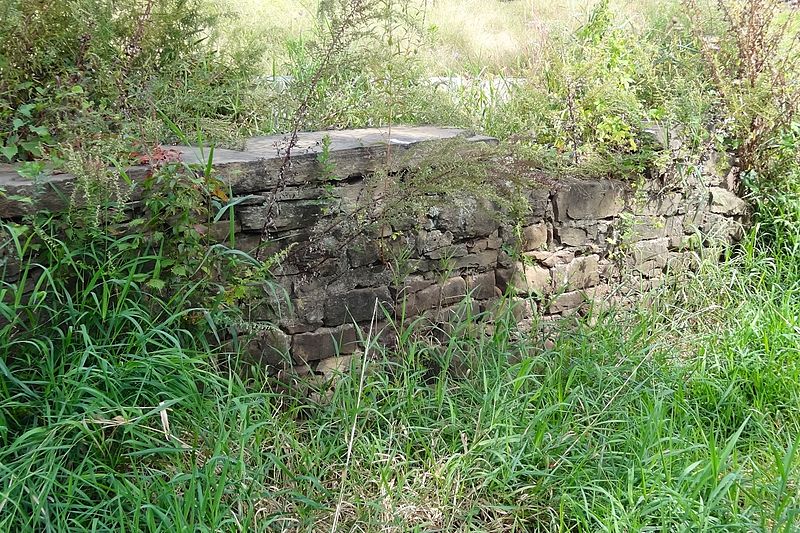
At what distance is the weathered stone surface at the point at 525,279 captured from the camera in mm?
4086

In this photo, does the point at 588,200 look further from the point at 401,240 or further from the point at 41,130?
the point at 41,130

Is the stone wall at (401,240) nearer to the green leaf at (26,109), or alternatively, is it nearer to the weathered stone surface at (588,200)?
the weathered stone surface at (588,200)

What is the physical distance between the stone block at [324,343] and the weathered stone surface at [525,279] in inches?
37.6

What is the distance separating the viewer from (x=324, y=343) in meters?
3.43

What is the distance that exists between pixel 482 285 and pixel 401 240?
59cm

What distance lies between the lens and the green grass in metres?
2.53

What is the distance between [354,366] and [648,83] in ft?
9.98

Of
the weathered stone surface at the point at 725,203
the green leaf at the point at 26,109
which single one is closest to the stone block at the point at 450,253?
the green leaf at the point at 26,109

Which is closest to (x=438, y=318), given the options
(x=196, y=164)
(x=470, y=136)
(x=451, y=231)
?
(x=451, y=231)

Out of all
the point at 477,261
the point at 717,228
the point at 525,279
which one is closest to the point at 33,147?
the point at 477,261

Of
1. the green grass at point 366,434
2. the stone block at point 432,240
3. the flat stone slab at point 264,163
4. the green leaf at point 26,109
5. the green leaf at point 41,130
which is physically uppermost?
the green leaf at point 26,109

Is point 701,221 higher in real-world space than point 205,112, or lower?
lower

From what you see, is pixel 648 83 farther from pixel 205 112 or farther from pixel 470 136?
pixel 205 112

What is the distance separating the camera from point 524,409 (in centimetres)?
320
